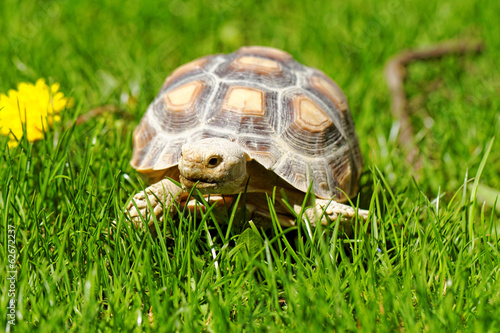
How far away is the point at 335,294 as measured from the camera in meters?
1.60

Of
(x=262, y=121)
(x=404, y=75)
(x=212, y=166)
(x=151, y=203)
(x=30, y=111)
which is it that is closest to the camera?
(x=212, y=166)

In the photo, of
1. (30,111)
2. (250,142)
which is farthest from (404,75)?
(30,111)

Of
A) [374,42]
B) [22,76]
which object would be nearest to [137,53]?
[22,76]

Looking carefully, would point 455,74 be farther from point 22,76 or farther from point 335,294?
point 22,76

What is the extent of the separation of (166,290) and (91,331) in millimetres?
259

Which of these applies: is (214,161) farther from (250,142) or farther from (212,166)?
(250,142)

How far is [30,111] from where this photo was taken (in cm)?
231

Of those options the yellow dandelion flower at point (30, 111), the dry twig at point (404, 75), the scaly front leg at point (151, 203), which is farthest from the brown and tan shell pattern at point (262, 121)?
the dry twig at point (404, 75)

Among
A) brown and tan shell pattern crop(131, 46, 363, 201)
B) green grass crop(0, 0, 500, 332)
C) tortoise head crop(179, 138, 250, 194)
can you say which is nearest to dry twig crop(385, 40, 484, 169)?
green grass crop(0, 0, 500, 332)

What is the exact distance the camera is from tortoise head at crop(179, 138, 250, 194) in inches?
69.1

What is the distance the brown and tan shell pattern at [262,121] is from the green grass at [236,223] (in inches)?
6.9

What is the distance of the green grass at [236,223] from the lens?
1.54 meters

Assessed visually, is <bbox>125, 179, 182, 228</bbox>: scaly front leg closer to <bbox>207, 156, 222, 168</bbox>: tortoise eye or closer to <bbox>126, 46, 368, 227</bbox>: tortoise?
<bbox>126, 46, 368, 227</bbox>: tortoise

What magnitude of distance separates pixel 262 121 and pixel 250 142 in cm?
13
